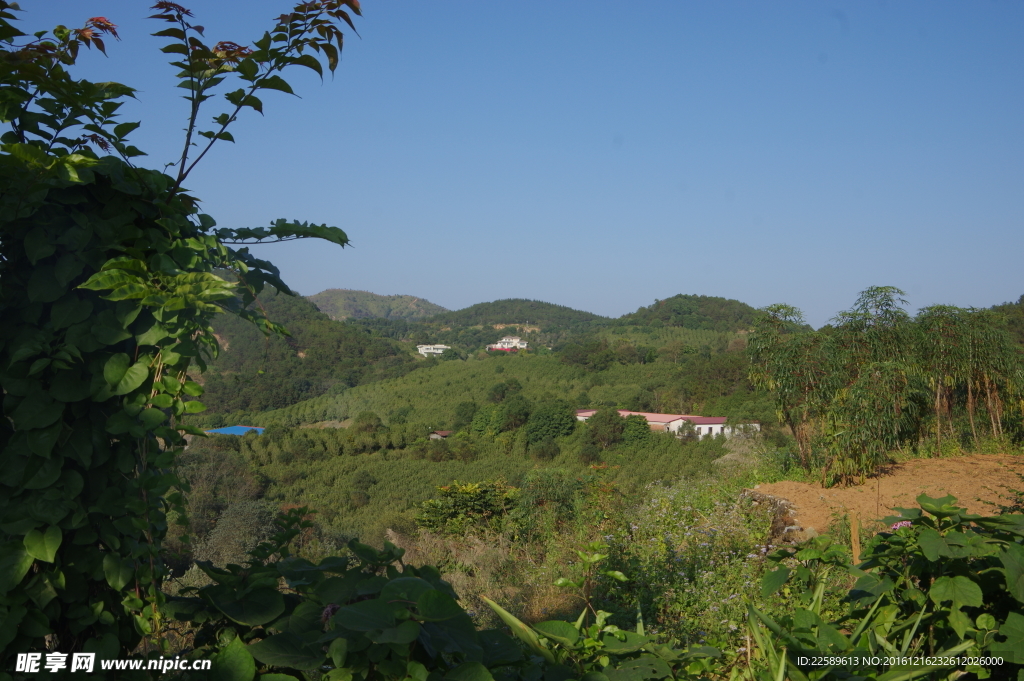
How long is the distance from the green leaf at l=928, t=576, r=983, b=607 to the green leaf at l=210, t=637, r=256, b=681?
Result: 1.20 meters

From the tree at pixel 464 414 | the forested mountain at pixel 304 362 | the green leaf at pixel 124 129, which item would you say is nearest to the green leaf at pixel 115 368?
the green leaf at pixel 124 129

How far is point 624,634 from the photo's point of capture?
1086 mm

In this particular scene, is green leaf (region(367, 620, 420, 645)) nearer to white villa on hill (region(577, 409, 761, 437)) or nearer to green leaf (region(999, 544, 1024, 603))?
green leaf (region(999, 544, 1024, 603))

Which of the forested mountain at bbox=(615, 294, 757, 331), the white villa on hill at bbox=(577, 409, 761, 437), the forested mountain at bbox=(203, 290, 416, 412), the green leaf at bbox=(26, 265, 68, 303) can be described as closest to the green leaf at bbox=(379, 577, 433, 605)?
the green leaf at bbox=(26, 265, 68, 303)

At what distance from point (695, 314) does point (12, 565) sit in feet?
193

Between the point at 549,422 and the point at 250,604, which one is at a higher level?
the point at 250,604

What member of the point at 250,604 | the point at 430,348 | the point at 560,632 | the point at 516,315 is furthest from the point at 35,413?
the point at 516,315

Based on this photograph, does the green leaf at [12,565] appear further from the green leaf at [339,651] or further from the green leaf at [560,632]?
the green leaf at [560,632]

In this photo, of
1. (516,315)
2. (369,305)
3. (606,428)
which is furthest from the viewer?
(369,305)

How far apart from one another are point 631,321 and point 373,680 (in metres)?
61.7

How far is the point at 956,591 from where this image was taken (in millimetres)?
1161

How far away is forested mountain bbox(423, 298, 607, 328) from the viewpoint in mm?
84562

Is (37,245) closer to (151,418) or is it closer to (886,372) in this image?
(151,418)

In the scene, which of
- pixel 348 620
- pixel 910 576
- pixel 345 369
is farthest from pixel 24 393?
pixel 345 369
